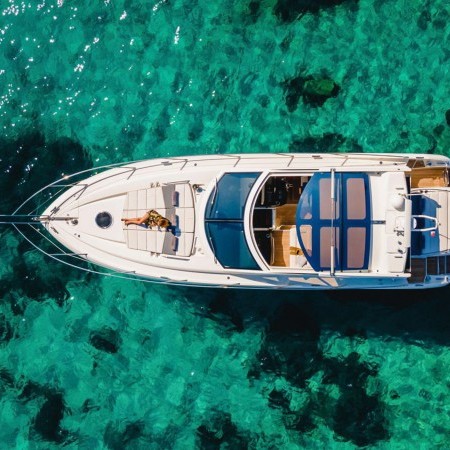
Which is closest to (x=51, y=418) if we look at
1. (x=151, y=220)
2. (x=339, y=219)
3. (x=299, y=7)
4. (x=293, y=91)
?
(x=151, y=220)

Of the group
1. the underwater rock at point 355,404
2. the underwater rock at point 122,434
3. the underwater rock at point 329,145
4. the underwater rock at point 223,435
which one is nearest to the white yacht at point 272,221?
the underwater rock at point 329,145

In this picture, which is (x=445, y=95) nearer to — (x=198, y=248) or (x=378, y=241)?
(x=378, y=241)

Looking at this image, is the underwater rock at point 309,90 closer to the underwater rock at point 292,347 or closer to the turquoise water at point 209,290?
the turquoise water at point 209,290

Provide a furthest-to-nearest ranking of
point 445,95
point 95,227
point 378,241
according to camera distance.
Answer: point 445,95 → point 95,227 → point 378,241

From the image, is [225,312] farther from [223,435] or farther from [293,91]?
[293,91]

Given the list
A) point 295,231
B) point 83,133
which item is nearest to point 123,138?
point 83,133

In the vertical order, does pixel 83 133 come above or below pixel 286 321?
above
